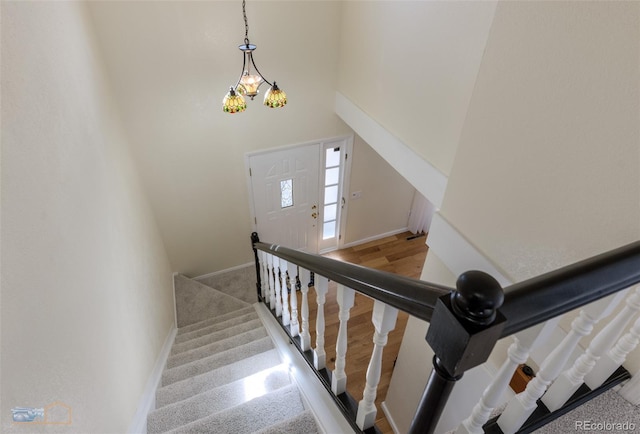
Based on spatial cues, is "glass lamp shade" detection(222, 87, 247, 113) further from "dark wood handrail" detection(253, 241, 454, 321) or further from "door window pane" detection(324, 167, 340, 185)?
"door window pane" detection(324, 167, 340, 185)

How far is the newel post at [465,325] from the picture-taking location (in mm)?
517

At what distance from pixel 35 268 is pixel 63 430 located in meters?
0.60

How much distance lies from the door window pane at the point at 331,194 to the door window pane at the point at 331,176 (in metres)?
0.08

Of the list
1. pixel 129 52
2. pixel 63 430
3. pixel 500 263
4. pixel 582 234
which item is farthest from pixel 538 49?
pixel 129 52

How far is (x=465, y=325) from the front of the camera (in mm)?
528

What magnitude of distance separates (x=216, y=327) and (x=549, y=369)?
3234mm

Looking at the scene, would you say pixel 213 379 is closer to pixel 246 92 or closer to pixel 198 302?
pixel 246 92

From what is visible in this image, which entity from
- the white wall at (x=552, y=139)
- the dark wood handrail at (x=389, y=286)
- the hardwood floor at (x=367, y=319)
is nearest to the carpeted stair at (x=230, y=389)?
the dark wood handrail at (x=389, y=286)

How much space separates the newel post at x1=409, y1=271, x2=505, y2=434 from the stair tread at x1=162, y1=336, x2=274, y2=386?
2.10m

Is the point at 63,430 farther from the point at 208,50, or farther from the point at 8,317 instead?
the point at 208,50

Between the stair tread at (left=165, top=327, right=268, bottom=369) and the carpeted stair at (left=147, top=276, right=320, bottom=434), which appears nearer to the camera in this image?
the carpeted stair at (left=147, top=276, right=320, bottom=434)

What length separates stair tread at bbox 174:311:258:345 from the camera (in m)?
3.47

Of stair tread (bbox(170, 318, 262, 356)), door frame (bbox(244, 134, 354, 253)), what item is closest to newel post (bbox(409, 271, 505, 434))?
stair tread (bbox(170, 318, 262, 356))

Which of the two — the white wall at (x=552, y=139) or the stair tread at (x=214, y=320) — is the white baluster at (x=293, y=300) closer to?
the white wall at (x=552, y=139)
